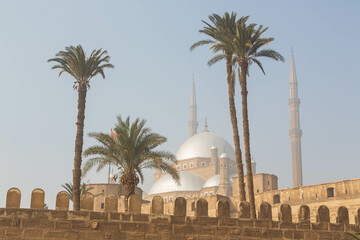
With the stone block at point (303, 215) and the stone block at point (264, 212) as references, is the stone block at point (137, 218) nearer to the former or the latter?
the stone block at point (264, 212)

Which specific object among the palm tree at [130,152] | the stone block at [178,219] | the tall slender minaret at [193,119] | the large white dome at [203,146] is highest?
the tall slender minaret at [193,119]

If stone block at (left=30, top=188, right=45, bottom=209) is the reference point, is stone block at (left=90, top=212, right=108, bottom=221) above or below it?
below

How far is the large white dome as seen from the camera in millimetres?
101500

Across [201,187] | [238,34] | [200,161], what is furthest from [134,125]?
[200,161]

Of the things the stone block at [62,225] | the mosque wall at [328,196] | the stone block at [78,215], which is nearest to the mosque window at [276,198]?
the mosque wall at [328,196]

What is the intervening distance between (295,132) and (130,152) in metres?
75.0

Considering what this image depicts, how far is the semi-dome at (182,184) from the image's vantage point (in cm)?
8938

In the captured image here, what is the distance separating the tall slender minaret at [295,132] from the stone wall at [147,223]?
75.0m

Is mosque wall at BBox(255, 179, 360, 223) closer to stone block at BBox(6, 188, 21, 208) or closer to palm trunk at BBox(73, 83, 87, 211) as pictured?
palm trunk at BBox(73, 83, 87, 211)

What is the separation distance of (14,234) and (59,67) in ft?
55.0

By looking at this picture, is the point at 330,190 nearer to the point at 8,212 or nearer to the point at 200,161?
the point at 8,212

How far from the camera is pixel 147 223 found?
37.5 feet

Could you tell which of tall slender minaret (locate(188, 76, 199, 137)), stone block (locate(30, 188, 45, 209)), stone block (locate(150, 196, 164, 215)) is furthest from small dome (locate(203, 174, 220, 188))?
stone block (locate(30, 188, 45, 209))

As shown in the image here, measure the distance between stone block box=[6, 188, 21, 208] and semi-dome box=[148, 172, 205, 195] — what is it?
78.3 m
